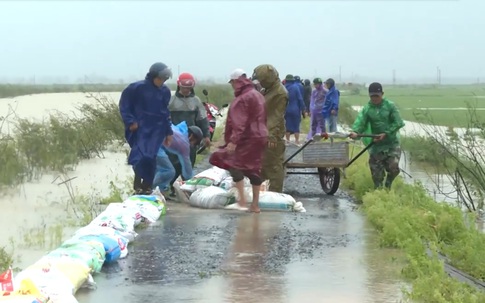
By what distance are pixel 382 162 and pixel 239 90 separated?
2376mm

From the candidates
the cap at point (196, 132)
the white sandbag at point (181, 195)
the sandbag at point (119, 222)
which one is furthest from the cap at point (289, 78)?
the sandbag at point (119, 222)

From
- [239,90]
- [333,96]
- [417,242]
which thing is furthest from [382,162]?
[333,96]

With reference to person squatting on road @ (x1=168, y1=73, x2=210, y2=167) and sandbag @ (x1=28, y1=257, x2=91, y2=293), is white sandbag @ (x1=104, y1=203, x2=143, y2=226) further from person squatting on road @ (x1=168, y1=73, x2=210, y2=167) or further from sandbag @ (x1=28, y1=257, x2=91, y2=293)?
person squatting on road @ (x1=168, y1=73, x2=210, y2=167)

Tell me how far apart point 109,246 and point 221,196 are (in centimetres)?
377

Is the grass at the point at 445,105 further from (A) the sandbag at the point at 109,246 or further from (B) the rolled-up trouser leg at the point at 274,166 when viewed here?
(A) the sandbag at the point at 109,246

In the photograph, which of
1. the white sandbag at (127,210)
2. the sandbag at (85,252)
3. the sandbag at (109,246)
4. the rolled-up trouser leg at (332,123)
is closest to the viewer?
the sandbag at (85,252)

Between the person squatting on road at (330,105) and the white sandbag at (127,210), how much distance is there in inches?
509

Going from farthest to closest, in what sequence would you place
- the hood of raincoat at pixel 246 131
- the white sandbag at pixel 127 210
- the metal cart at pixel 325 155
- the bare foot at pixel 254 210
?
the metal cart at pixel 325 155 → the bare foot at pixel 254 210 → the hood of raincoat at pixel 246 131 → the white sandbag at pixel 127 210

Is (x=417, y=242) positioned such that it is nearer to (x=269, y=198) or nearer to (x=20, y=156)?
(x=269, y=198)

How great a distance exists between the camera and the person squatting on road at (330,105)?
22547 millimetres

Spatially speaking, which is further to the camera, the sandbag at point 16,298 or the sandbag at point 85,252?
the sandbag at point 85,252

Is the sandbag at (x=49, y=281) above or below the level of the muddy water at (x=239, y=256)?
above

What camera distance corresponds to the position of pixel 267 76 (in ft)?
39.8

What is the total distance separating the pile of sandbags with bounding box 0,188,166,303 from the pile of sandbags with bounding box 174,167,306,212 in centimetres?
131
